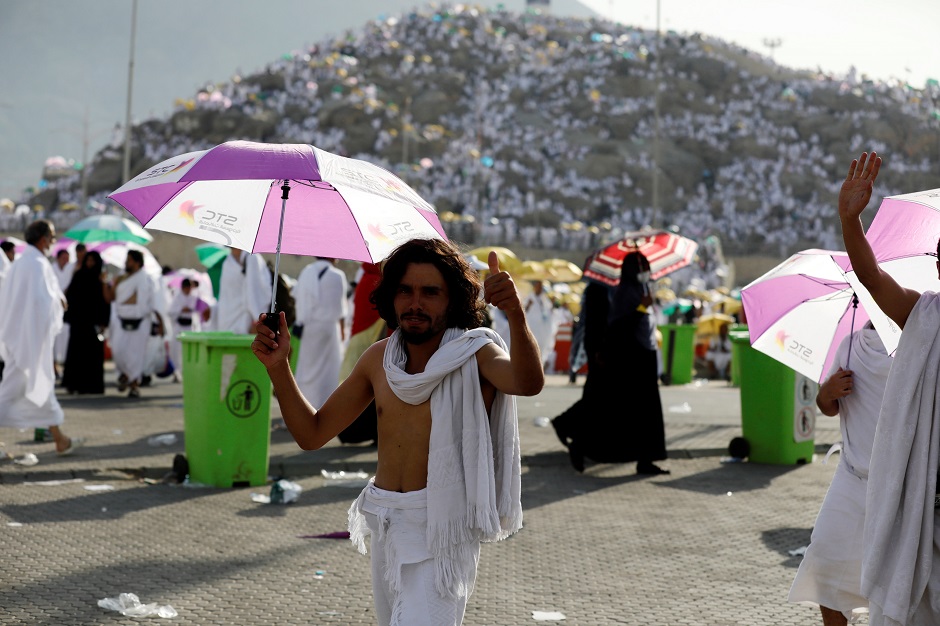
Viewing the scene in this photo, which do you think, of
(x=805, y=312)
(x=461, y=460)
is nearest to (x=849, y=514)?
(x=805, y=312)

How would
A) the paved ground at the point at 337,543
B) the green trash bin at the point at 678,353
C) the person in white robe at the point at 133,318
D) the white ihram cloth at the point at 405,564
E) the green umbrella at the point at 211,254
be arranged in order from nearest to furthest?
the white ihram cloth at the point at 405,564, the paved ground at the point at 337,543, the green umbrella at the point at 211,254, the person in white robe at the point at 133,318, the green trash bin at the point at 678,353

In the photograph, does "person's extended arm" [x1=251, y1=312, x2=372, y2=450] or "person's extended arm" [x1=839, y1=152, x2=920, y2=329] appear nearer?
"person's extended arm" [x1=839, y1=152, x2=920, y2=329]

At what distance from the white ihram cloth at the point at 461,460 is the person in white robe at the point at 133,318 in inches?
445

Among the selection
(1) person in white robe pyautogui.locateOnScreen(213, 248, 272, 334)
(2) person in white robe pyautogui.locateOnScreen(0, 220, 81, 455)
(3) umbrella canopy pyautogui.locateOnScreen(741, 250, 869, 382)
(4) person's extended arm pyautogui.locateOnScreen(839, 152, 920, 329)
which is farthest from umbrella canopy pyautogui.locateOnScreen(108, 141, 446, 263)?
(1) person in white robe pyautogui.locateOnScreen(213, 248, 272, 334)

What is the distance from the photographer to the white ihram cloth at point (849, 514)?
4.24 meters

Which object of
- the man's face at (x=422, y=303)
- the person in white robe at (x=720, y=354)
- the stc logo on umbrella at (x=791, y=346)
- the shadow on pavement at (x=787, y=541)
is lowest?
the shadow on pavement at (x=787, y=541)

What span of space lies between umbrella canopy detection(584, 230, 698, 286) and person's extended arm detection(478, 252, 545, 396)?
21.5 feet

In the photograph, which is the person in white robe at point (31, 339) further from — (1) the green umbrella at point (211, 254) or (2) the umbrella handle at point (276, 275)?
(2) the umbrella handle at point (276, 275)

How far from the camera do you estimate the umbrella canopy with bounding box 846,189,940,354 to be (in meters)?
3.82

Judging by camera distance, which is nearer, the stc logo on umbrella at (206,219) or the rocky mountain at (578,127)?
the stc logo on umbrella at (206,219)

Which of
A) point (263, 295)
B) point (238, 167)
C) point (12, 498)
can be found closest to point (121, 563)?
point (12, 498)

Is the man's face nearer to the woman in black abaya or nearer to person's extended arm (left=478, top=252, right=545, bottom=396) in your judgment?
person's extended arm (left=478, top=252, right=545, bottom=396)

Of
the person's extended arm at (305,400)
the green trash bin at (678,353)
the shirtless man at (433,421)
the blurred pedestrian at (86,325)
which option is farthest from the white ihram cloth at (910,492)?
the green trash bin at (678,353)

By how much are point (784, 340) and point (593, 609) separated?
1.37m
